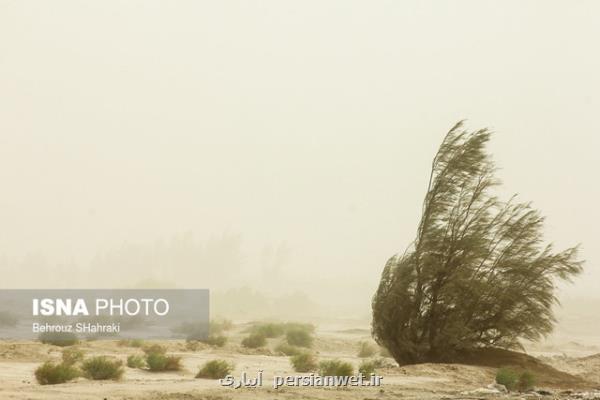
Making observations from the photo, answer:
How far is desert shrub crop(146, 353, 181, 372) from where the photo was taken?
15356 mm

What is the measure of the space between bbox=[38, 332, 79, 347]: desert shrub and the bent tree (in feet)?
39.5

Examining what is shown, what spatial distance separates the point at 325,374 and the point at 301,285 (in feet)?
405

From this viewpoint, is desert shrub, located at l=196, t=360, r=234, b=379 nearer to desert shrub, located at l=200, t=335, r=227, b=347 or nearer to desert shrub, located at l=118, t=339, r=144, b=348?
desert shrub, located at l=118, t=339, r=144, b=348

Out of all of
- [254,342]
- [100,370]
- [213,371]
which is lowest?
[254,342]

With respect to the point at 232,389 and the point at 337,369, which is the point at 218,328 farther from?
the point at 232,389

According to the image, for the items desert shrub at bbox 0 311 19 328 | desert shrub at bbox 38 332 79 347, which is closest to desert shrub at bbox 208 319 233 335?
desert shrub at bbox 0 311 19 328

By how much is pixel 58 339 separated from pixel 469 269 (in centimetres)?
1522

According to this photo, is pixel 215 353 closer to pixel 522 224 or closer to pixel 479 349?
pixel 479 349

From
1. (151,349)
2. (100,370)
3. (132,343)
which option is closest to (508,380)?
(100,370)

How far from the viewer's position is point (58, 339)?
859 inches

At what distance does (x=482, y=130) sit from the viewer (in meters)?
15.9

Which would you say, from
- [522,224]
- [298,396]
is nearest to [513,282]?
[522,224]

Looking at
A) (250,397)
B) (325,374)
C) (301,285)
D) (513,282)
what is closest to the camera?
(250,397)

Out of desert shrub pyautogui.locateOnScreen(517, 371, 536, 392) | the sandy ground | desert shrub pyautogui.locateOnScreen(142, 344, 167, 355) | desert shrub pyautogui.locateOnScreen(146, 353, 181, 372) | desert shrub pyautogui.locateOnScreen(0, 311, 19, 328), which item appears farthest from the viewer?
desert shrub pyautogui.locateOnScreen(0, 311, 19, 328)
